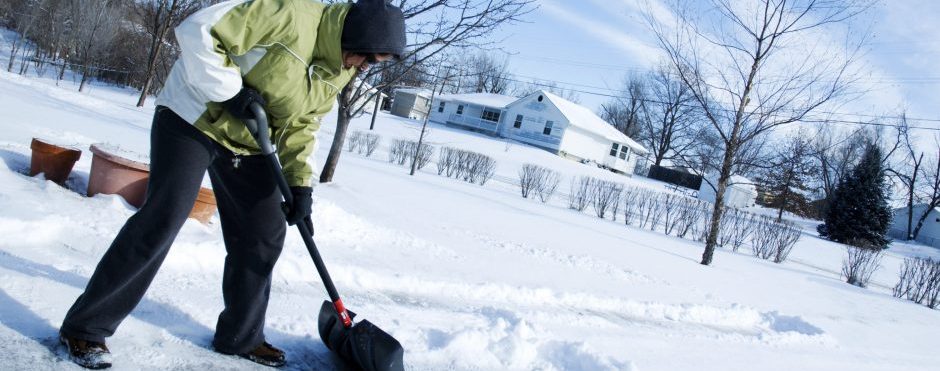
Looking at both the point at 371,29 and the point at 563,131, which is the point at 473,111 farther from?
the point at 371,29

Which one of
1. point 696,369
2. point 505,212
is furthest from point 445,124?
point 696,369

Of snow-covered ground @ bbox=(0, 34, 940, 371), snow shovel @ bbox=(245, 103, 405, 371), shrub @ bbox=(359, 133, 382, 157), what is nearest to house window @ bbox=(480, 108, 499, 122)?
shrub @ bbox=(359, 133, 382, 157)

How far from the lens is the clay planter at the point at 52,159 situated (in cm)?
489

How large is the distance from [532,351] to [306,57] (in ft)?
7.38

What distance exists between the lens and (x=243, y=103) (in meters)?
2.22

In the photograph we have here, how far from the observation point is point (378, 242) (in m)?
6.22

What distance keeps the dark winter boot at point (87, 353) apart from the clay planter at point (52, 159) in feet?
10.6

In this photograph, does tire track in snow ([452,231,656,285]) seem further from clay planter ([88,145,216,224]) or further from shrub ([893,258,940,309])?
shrub ([893,258,940,309])

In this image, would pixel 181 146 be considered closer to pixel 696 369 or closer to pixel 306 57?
pixel 306 57

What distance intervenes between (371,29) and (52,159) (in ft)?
13.1

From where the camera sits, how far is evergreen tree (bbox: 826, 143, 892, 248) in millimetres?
31042

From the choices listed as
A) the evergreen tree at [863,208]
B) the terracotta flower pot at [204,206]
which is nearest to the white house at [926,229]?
the evergreen tree at [863,208]

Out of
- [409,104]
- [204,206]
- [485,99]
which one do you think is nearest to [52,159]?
[204,206]

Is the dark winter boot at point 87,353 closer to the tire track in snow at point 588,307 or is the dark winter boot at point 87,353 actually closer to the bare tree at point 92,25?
the tire track in snow at point 588,307
